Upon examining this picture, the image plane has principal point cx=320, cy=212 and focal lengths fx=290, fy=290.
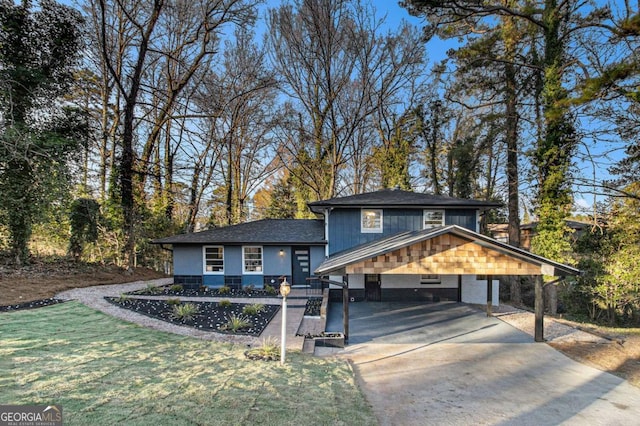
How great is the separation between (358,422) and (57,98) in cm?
1671

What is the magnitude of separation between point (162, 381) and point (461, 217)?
1189 centimetres

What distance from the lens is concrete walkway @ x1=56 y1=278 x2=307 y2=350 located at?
680 cm

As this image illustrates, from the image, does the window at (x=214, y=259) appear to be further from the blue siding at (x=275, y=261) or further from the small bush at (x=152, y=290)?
the small bush at (x=152, y=290)

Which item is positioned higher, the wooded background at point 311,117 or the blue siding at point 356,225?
the wooded background at point 311,117

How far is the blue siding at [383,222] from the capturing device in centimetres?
1234

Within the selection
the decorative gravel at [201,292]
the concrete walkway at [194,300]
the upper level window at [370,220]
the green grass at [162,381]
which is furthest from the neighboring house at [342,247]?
the green grass at [162,381]

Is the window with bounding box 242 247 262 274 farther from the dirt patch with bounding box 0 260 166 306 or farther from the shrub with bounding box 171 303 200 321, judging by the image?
the dirt patch with bounding box 0 260 166 306

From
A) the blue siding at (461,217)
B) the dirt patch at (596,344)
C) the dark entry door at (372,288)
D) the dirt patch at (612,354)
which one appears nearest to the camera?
the dirt patch at (612,354)

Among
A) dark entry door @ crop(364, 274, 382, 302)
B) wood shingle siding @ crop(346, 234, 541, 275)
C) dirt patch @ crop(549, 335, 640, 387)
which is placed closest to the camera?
dirt patch @ crop(549, 335, 640, 387)

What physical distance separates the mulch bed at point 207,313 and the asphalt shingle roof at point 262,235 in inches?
135

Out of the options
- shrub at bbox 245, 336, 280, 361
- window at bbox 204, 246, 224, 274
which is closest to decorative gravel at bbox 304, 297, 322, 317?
shrub at bbox 245, 336, 280, 361

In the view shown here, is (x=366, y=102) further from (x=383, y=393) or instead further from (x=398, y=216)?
(x=383, y=393)

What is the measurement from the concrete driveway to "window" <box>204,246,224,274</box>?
22.9 feet

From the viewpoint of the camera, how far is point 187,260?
13281 mm
